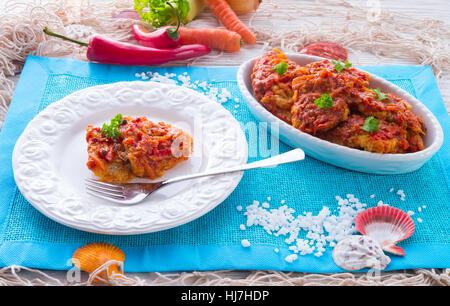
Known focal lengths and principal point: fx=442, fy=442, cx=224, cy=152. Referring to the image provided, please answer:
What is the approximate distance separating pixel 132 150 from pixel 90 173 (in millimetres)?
284

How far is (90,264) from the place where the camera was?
7.14 ft

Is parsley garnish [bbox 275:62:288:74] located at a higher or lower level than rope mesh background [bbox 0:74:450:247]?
higher

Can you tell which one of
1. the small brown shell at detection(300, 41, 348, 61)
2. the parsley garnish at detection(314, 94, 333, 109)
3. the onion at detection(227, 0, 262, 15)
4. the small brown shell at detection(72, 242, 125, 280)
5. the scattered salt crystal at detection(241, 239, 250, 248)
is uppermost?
the parsley garnish at detection(314, 94, 333, 109)

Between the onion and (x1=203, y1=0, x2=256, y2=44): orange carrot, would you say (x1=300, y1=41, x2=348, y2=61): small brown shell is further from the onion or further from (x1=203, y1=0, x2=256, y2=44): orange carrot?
the onion

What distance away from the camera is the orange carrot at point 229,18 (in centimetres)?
397

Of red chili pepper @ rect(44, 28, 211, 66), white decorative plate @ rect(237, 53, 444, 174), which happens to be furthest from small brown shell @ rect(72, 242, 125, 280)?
red chili pepper @ rect(44, 28, 211, 66)

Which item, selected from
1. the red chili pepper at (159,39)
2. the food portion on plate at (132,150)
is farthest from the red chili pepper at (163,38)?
the food portion on plate at (132,150)

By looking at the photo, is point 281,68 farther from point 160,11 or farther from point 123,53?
point 160,11

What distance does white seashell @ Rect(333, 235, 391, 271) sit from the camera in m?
2.26

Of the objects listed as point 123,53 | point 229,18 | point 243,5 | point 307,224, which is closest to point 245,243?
point 307,224

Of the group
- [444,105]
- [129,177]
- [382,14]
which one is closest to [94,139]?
[129,177]

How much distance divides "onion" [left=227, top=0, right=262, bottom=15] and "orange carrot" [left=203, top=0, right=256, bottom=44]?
7cm

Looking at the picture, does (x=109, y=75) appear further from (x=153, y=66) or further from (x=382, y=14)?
(x=382, y=14)

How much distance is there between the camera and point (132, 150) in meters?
2.50
